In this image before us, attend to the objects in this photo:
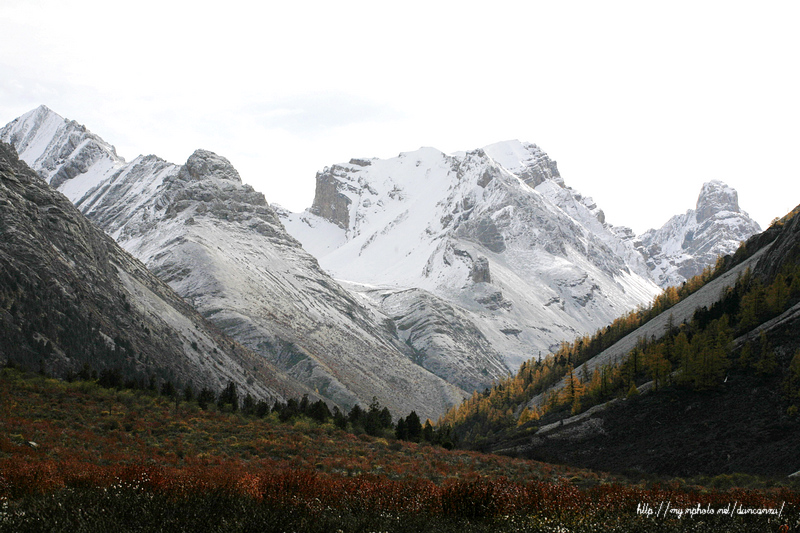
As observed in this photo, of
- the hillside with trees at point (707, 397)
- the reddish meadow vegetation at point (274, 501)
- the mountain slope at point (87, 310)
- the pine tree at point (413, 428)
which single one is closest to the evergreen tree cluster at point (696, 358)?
the hillside with trees at point (707, 397)

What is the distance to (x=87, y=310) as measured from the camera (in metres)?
139

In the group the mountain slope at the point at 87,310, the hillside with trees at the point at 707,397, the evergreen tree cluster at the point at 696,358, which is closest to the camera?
the hillside with trees at the point at 707,397

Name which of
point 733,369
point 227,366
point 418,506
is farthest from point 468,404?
point 418,506

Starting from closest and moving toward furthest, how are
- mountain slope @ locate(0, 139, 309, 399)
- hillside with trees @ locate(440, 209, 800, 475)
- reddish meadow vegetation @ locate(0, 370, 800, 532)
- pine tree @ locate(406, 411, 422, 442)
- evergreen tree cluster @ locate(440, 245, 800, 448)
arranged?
reddish meadow vegetation @ locate(0, 370, 800, 532)
hillside with trees @ locate(440, 209, 800, 475)
pine tree @ locate(406, 411, 422, 442)
evergreen tree cluster @ locate(440, 245, 800, 448)
mountain slope @ locate(0, 139, 309, 399)

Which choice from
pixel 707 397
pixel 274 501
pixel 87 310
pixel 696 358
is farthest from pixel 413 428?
pixel 87 310

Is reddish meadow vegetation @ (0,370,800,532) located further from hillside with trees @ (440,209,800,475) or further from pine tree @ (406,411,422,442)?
hillside with trees @ (440,209,800,475)

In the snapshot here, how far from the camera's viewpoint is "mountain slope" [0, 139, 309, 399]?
403 ft

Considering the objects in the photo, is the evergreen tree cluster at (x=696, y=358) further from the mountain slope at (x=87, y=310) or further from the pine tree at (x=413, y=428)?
the mountain slope at (x=87, y=310)

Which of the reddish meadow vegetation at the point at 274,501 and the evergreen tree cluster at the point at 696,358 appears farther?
the evergreen tree cluster at the point at 696,358

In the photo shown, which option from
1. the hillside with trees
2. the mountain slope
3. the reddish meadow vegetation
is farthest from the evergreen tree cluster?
the mountain slope

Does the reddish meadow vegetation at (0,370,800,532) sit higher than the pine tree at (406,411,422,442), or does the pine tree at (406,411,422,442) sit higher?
the reddish meadow vegetation at (0,370,800,532)

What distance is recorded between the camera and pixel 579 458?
8062 centimetres

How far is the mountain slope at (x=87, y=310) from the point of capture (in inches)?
4840

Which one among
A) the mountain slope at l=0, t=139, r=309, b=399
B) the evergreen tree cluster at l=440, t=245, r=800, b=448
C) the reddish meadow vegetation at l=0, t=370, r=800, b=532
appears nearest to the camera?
the reddish meadow vegetation at l=0, t=370, r=800, b=532
